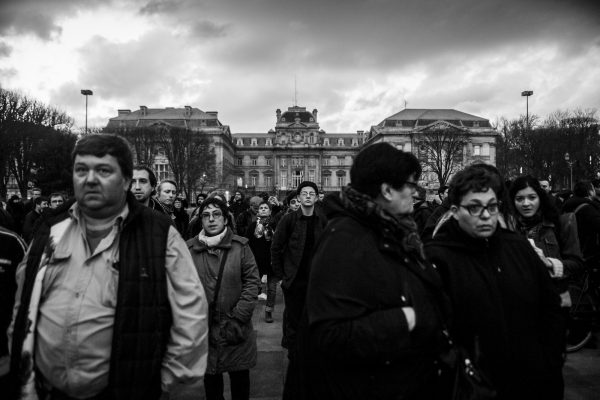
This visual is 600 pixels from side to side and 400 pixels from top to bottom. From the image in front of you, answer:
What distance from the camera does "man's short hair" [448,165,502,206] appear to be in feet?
8.41

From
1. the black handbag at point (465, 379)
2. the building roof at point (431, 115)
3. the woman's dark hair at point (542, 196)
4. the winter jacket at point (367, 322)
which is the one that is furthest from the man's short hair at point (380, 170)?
the building roof at point (431, 115)

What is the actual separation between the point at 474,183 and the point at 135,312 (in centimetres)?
207

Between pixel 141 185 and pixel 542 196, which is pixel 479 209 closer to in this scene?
pixel 542 196

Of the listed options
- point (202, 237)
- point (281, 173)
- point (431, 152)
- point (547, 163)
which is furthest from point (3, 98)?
point (281, 173)

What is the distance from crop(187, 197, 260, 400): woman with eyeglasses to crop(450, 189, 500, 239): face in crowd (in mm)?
1945

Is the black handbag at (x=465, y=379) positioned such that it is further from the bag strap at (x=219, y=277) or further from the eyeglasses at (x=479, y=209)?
the bag strap at (x=219, y=277)

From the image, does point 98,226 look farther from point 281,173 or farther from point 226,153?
point 281,173

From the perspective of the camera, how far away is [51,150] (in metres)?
29.8

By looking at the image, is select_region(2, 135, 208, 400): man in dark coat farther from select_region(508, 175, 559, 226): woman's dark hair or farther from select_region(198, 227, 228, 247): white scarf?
select_region(508, 175, 559, 226): woman's dark hair

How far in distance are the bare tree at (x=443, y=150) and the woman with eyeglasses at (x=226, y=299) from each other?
42932 millimetres

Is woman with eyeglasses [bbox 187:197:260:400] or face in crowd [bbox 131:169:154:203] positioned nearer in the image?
woman with eyeglasses [bbox 187:197:260:400]

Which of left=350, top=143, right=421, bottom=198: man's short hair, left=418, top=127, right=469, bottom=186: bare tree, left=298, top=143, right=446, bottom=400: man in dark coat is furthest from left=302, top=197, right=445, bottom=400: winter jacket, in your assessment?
left=418, top=127, right=469, bottom=186: bare tree

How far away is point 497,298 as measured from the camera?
7.60 feet

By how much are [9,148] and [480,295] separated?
32.5 meters
